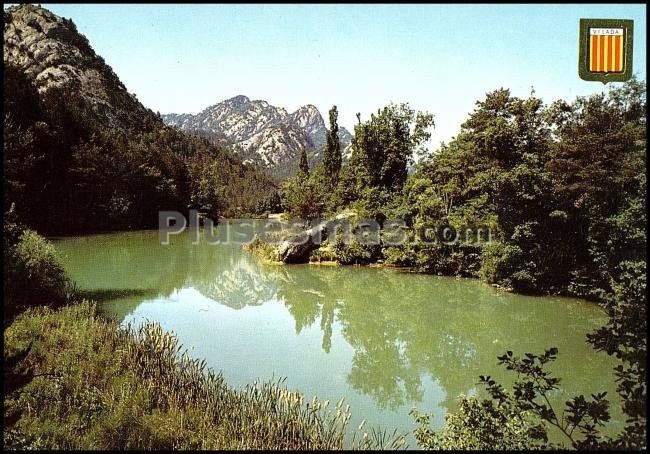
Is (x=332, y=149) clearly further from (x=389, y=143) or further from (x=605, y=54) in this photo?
(x=605, y=54)

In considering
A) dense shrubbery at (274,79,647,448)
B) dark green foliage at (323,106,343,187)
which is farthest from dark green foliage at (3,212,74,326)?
dark green foliage at (323,106,343,187)

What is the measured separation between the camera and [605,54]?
13.9ft

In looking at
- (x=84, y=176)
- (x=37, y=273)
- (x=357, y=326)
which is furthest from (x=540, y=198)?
(x=84, y=176)

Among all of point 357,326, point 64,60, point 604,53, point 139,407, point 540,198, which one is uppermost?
point 64,60

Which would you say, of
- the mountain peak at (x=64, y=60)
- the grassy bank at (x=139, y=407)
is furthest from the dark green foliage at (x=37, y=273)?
the mountain peak at (x=64, y=60)

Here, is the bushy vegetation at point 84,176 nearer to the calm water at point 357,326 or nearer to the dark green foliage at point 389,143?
the calm water at point 357,326

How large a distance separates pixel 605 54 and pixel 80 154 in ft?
161

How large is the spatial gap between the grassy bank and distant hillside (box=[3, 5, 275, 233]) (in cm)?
342

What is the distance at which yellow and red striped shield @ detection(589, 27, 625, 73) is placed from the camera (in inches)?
166

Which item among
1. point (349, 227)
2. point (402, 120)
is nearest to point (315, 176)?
point (402, 120)

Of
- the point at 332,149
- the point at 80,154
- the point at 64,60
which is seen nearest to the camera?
the point at 80,154

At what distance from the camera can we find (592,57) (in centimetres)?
423

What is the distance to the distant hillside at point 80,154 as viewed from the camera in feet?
124

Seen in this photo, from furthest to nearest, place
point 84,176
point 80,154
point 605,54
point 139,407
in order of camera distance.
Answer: point 84,176 < point 80,154 < point 139,407 < point 605,54
